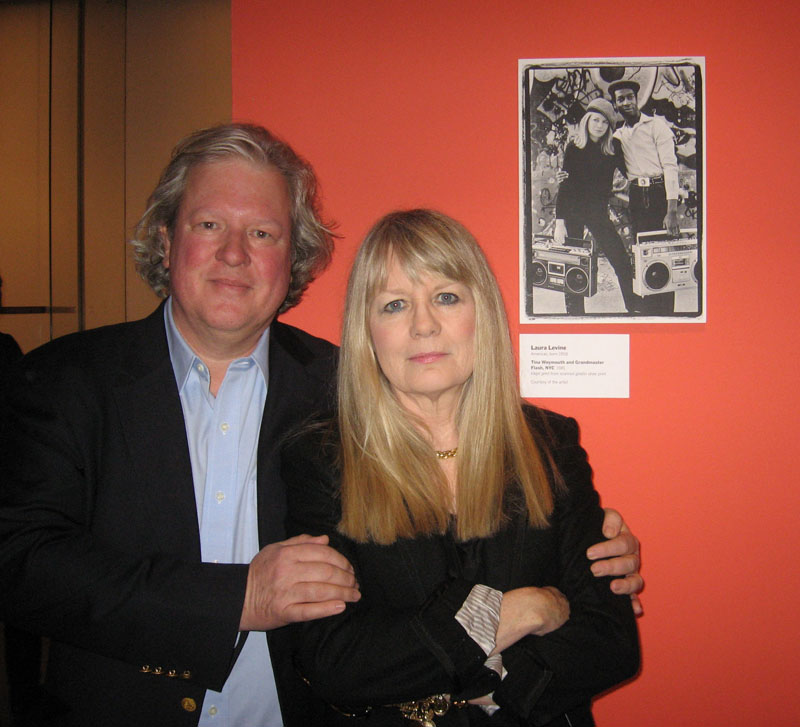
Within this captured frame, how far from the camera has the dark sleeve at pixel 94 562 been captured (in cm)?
129

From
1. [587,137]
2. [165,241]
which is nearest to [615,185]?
[587,137]

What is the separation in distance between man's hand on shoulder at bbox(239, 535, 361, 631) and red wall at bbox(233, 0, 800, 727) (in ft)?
3.42

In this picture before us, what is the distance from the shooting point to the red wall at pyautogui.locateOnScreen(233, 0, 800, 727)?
192 cm

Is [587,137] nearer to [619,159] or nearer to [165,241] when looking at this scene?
[619,159]

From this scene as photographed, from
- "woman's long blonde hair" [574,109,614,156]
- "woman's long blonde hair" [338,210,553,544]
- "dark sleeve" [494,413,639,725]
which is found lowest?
"dark sleeve" [494,413,639,725]

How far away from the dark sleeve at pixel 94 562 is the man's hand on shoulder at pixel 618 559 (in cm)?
88

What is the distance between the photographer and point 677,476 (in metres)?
1.98

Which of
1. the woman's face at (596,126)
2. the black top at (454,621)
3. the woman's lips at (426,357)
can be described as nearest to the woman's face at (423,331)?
the woman's lips at (426,357)

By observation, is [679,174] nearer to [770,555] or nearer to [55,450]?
[770,555]

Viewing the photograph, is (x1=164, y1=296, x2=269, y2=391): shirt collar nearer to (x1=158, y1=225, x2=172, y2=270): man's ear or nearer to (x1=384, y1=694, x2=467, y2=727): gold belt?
(x1=158, y1=225, x2=172, y2=270): man's ear

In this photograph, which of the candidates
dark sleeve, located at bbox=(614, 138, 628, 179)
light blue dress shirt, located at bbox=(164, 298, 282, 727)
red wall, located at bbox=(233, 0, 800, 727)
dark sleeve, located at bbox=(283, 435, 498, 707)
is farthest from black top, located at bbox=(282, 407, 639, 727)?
dark sleeve, located at bbox=(614, 138, 628, 179)

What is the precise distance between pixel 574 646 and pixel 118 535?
3.82ft

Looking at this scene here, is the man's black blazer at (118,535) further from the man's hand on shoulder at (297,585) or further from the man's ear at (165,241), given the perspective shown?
the man's ear at (165,241)

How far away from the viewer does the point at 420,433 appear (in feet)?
5.19
